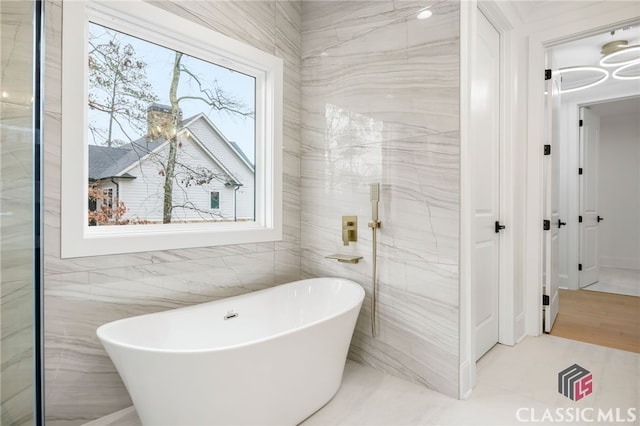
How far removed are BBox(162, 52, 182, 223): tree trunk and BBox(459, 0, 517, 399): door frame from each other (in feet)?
5.38

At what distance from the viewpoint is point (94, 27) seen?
1760 millimetres

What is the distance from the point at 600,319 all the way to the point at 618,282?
202cm

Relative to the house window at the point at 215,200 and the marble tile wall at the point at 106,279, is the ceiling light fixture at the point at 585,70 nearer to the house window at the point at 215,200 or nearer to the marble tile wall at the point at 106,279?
the marble tile wall at the point at 106,279

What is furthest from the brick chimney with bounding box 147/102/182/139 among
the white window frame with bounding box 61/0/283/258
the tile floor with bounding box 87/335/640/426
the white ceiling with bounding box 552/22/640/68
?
the white ceiling with bounding box 552/22/640/68

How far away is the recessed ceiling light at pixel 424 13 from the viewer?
1962 mm

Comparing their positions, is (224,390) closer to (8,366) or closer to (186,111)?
(8,366)

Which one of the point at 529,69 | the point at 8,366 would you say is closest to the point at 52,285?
the point at 8,366

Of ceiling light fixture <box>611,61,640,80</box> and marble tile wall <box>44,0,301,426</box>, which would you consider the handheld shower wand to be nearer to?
marble tile wall <box>44,0,301,426</box>

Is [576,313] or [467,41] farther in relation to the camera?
[576,313]

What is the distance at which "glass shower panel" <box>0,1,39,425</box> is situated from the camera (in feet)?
2.99

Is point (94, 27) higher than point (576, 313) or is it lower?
higher

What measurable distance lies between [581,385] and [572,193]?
3.02 metres

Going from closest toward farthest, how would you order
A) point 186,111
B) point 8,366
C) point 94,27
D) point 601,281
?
point 8,366 → point 94,27 → point 186,111 → point 601,281

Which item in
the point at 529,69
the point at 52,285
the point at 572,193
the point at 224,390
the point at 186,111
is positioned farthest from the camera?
the point at 572,193
